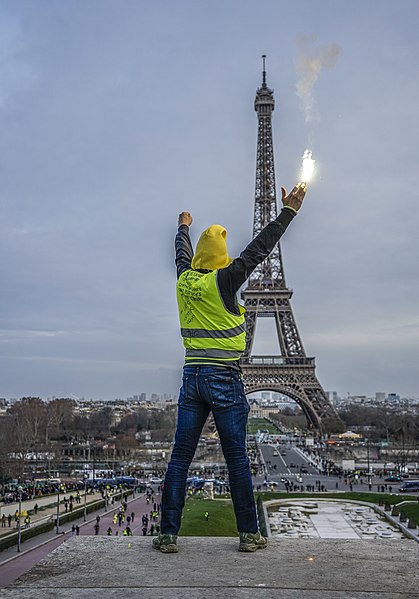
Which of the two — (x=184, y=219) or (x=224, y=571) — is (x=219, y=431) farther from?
(x=184, y=219)

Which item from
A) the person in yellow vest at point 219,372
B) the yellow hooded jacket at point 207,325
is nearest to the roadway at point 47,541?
the person in yellow vest at point 219,372

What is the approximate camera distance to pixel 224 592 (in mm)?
3984

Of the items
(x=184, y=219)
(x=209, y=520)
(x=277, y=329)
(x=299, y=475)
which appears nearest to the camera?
(x=184, y=219)

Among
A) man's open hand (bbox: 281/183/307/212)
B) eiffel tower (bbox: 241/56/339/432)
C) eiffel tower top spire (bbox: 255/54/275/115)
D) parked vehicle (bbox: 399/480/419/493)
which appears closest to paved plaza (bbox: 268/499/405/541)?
parked vehicle (bbox: 399/480/419/493)

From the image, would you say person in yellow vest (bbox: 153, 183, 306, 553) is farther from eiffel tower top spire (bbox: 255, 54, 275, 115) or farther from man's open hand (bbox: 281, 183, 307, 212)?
eiffel tower top spire (bbox: 255, 54, 275, 115)

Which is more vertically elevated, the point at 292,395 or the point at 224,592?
the point at 292,395

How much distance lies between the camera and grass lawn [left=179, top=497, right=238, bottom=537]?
79.7 feet

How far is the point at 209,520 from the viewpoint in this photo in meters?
26.6

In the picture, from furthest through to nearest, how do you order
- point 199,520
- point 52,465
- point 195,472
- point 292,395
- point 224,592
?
point 292,395
point 52,465
point 195,472
point 199,520
point 224,592

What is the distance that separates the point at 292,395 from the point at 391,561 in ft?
195

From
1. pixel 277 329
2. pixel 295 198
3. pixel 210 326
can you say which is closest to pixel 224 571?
pixel 210 326

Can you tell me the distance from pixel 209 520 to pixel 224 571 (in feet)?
76.0

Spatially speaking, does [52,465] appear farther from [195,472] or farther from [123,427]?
[123,427]

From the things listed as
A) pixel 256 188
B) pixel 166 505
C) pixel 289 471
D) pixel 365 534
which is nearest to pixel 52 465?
pixel 289 471
